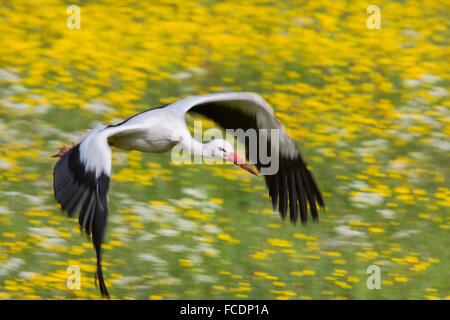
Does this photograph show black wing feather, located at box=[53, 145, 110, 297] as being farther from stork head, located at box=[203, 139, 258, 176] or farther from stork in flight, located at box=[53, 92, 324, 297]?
stork head, located at box=[203, 139, 258, 176]

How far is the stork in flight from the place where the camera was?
5.30 m

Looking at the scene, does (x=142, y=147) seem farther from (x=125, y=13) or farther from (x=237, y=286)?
(x=125, y=13)

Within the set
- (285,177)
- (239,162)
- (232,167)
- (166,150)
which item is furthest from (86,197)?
(232,167)

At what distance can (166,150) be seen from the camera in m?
6.29

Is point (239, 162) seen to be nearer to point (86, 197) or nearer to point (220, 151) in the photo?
point (220, 151)

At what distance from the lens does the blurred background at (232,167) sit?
6645mm

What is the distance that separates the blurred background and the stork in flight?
19.6 inches

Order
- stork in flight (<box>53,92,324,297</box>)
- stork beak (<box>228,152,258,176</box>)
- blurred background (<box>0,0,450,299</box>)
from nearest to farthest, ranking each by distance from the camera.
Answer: stork in flight (<box>53,92,324,297</box>) → stork beak (<box>228,152,258,176</box>) → blurred background (<box>0,0,450,299</box>)

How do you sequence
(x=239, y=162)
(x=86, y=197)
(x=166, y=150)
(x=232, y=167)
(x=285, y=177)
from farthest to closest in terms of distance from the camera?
1. (x=232, y=167)
2. (x=285, y=177)
3. (x=166, y=150)
4. (x=239, y=162)
5. (x=86, y=197)

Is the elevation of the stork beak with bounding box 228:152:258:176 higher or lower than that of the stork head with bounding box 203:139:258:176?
lower

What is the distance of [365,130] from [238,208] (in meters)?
1.86

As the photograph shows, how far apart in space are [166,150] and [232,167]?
5.58ft

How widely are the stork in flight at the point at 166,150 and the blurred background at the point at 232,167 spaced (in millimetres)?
498

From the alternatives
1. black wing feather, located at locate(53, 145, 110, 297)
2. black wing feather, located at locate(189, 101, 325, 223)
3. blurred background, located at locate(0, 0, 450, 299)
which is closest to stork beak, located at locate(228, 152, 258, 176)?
black wing feather, located at locate(189, 101, 325, 223)
